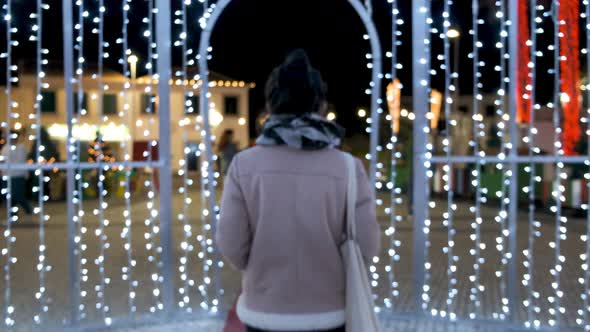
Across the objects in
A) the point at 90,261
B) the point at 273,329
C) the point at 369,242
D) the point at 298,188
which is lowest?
the point at 90,261

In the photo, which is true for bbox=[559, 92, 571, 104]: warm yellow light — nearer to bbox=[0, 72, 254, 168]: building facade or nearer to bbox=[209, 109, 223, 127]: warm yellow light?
bbox=[209, 109, 223, 127]: warm yellow light

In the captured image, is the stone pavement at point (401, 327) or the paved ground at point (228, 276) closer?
the stone pavement at point (401, 327)

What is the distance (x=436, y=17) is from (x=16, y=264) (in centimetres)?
585

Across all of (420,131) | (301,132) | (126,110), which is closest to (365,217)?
(301,132)

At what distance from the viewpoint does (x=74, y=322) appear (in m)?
5.75

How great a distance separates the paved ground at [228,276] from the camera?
650 centimetres

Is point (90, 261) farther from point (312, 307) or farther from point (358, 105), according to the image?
point (358, 105)

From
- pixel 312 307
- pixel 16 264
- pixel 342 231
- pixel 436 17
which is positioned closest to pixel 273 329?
pixel 312 307

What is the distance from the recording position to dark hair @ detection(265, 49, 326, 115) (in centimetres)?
275

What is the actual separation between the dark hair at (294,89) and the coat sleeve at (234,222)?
0.85 ft

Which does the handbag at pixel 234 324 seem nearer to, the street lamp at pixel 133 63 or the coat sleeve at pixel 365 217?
the coat sleeve at pixel 365 217

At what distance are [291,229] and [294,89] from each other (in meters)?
0.50

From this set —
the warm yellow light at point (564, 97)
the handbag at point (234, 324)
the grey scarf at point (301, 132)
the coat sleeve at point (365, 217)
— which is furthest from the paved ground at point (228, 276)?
→ the grey scarf at point (301, 132)

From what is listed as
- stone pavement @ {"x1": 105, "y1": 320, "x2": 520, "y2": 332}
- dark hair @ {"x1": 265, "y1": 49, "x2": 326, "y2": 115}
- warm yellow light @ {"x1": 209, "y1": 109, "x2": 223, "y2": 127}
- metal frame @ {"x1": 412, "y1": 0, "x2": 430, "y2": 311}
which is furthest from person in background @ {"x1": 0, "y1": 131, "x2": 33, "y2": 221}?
dark hair @ {"x1": 265, "y1": 49, "x2": 326, "y2": 115}
